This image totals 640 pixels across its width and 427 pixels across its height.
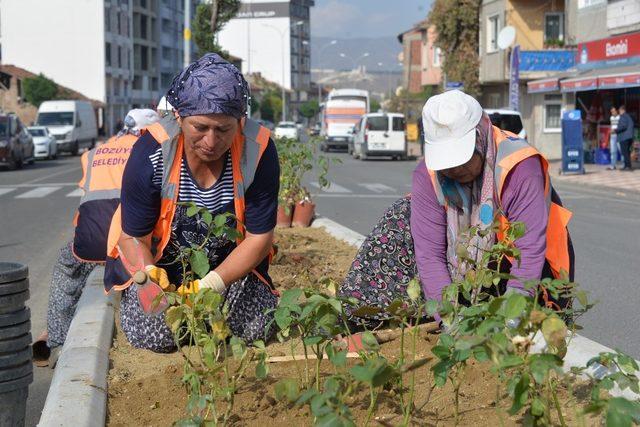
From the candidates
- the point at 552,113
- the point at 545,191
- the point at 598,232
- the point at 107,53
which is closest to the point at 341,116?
the point at 552,113

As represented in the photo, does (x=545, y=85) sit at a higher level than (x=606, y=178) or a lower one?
higher

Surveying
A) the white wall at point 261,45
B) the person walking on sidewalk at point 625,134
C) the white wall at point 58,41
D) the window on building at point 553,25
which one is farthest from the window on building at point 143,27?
the person walking on sidewalk at point 625,134

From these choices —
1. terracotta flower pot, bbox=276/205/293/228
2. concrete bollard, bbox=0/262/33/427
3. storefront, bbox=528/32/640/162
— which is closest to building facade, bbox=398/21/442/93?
storefront, bbox=528/32/640/162

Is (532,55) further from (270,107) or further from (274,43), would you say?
(274,43)

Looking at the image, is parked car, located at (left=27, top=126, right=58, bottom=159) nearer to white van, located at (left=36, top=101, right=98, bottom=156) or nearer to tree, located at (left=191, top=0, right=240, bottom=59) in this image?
white van, located at (left=36, top=101, right=98, bottom=156)

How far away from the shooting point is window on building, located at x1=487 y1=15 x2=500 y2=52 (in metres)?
43.8

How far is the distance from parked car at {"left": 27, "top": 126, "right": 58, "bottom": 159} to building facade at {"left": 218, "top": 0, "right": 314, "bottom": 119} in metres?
105

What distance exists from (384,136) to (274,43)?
386 ft

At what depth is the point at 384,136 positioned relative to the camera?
128 ft

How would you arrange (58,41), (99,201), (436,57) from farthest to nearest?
(58,41) < (436,57) < (99,201)

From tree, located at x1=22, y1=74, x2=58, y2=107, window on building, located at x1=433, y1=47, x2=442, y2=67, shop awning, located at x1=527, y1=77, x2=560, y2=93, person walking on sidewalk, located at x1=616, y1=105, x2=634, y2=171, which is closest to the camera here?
person walking on sidewalk, located at x1=616, y1=105, x2=634, y2=171

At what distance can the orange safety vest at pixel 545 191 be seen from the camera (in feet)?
13.9

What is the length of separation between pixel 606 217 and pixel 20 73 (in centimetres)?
6048

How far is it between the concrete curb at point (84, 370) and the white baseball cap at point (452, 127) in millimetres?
1709
